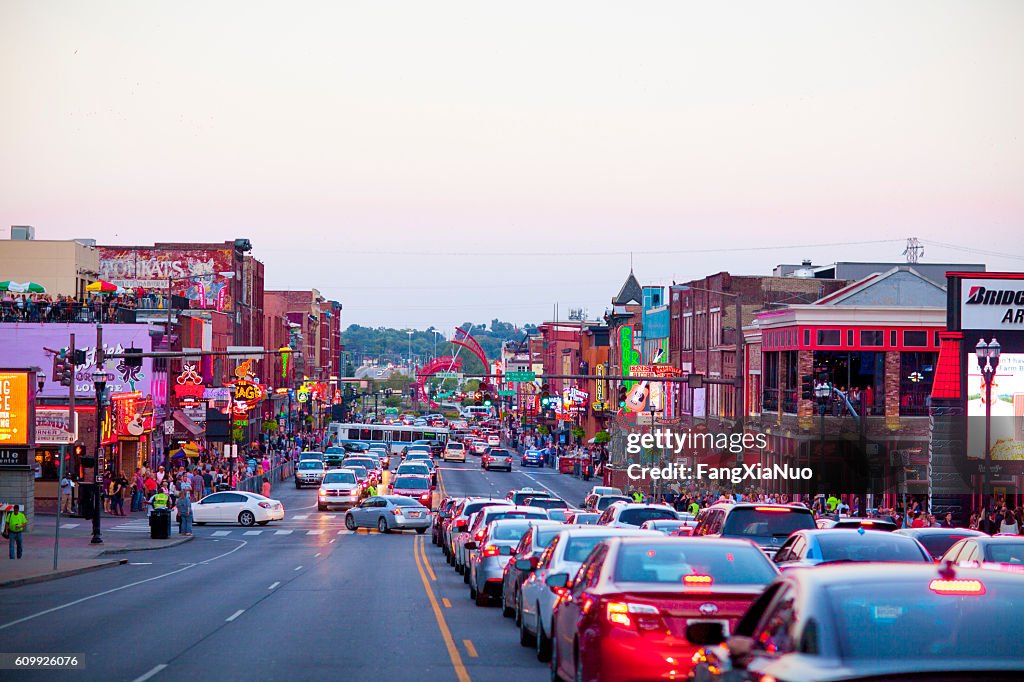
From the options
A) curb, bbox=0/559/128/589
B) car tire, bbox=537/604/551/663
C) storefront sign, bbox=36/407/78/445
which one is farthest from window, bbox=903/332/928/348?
car tire, bbox=537/604/551/663

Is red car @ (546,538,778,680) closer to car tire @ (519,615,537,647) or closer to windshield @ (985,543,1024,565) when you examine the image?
car tire @ (519,615,537,647)

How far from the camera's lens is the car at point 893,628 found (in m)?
6.21

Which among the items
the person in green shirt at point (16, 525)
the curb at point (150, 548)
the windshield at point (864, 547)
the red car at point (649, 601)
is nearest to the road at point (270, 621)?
the curb at point (150, 548)

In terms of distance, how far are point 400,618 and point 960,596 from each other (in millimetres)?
14595

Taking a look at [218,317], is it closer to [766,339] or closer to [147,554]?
[766,339]

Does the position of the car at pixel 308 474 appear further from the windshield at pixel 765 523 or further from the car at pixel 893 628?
the car at pixel 893 628

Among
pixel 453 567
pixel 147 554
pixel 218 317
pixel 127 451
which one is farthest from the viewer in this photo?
pixel 218 317

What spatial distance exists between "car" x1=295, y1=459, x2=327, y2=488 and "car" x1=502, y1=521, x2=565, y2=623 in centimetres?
5715

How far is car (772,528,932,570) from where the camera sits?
49.8 ft

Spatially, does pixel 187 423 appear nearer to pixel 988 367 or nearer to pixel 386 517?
pixel 386 517

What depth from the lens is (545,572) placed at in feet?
53.1

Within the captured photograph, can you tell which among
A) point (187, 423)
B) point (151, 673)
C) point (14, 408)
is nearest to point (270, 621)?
point (151, 673)

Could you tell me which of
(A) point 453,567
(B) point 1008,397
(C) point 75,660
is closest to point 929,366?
(B) point 1008,397

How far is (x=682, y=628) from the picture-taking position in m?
10.8
